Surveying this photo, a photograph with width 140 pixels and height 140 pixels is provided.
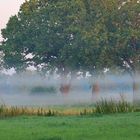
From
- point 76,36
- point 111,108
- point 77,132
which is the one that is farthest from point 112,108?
point 76,36

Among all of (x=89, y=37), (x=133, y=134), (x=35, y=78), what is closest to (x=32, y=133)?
(x=133, y=134)

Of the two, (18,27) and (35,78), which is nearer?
(18,27)

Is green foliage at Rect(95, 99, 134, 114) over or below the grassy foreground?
over

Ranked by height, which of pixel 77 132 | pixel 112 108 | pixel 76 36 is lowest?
pixel 77 132

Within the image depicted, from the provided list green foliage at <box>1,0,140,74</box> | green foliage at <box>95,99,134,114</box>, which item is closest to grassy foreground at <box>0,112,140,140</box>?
green foliage at <box>95,99,134,114</box>

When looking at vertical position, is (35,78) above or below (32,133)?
above

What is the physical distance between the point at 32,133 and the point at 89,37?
129 feet

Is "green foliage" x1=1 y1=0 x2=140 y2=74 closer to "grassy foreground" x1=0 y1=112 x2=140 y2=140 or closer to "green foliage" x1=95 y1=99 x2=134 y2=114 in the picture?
"green foliage" x1=95 y1=99 x2=134 y2=114

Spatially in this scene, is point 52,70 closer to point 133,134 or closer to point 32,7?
point 32,7

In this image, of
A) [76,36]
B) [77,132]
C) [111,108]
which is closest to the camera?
[77,132]

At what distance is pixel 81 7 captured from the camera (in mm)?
59531

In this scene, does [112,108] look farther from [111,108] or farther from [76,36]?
[76,36]

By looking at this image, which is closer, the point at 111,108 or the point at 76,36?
the point at 111,108

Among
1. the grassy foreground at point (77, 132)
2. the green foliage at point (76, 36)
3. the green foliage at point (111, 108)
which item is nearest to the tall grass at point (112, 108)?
the green foliage at point (111, 108)
